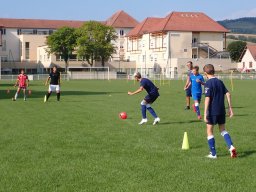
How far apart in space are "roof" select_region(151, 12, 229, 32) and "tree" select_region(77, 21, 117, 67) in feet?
44.3

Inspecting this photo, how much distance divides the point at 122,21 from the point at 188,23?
31894mm

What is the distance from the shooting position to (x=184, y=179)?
7.92 metres

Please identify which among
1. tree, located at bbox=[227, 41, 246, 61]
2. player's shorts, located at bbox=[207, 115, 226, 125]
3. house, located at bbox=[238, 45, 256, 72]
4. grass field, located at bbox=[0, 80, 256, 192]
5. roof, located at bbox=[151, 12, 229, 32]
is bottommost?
grass field, located at bbox=[0, 80, 256, 192]

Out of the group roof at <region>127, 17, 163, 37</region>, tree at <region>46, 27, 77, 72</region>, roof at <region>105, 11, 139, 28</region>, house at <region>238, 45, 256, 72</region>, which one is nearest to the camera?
tree at <region>46, 27, 77, 72</region>

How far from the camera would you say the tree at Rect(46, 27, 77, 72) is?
9912 centimetres

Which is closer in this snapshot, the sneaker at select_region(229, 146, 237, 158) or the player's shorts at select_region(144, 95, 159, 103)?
the sneaker at select_region(229, 146, 237, 158)

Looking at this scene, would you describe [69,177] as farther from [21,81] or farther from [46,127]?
[21,81]

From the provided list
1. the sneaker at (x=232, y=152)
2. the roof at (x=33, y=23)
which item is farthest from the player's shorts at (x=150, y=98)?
the roof at (x=33, y=23)

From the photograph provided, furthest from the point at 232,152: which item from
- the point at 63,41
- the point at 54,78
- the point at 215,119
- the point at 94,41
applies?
the point at 63,41

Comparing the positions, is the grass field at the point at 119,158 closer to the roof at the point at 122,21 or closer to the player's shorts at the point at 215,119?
the player's shorts at the point at 215,119

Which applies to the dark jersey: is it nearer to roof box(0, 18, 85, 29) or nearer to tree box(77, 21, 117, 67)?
tree box(77, 21, 117, 67)

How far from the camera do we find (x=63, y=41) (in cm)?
9919

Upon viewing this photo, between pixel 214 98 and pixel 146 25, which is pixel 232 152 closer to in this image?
pixel 214 98

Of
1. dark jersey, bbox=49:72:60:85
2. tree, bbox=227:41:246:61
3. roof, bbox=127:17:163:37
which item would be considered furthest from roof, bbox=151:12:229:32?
dark jersey, bbox=49:72:60:85
